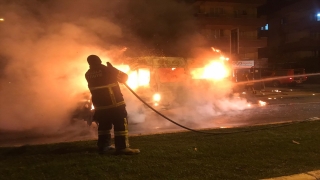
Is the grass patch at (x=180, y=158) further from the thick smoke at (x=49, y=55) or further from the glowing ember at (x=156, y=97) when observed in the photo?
the glowing ember at (x=156, y=97)

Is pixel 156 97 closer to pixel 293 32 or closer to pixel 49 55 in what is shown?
pixel 49 55

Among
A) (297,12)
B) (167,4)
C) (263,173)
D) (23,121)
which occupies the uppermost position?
(297,12)

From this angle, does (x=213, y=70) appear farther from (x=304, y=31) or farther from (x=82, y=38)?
(x=304, y=31)

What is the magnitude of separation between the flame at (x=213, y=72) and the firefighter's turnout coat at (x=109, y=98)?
534 centimetres

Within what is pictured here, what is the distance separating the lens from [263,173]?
3.84m

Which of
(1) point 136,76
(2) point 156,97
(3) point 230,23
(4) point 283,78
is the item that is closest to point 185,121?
(2) point 156,97

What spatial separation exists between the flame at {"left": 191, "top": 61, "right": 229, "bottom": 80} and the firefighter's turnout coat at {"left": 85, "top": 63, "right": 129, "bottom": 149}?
5.34 metres

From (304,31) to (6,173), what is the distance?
40.4 metres

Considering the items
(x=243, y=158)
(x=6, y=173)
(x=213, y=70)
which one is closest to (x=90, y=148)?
(x=6, y=173)

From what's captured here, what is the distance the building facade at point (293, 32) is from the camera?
36250 millimetres

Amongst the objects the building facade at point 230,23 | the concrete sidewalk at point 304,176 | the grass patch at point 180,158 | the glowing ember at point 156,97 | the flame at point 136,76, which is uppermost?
the building facade at point 230,23

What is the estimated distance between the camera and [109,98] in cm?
462

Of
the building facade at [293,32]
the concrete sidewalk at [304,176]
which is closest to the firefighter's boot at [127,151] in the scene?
the concrete sidewalk at [304,176]

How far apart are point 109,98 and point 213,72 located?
241 inches
